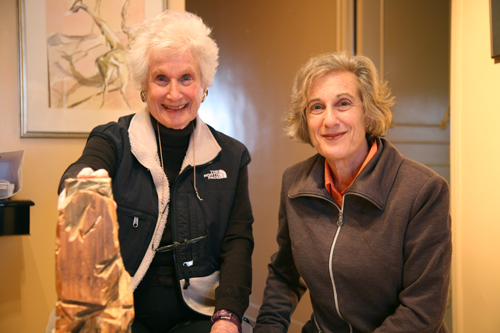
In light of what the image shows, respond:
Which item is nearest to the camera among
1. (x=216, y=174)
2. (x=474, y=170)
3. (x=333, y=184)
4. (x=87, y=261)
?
(x=87, y=261)

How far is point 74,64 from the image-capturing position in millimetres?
2033

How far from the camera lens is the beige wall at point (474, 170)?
5.36 ft

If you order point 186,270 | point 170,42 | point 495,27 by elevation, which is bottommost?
point 186,270

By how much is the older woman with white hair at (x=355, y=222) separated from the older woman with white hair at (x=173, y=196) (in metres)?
0.21

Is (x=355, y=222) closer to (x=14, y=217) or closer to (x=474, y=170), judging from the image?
(x=474, y=170)

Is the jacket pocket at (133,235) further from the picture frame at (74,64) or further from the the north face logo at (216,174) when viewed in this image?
the picture frame at (74,64)

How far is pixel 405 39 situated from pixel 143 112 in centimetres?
217

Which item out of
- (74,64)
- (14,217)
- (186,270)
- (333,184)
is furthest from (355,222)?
(74,64)

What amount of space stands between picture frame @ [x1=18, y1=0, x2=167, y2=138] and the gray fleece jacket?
1246 millimetres

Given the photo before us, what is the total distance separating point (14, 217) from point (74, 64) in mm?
819

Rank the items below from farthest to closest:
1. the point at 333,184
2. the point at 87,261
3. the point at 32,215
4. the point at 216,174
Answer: the point at 32,215 → the point at 216,174 → the point at 333,184 → the point at 87,261

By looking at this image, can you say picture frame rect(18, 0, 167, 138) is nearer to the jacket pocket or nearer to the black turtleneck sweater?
the black turtleneck sweater

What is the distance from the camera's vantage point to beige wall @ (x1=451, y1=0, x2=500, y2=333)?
5.36 ft

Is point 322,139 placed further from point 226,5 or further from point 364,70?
point 226,5
